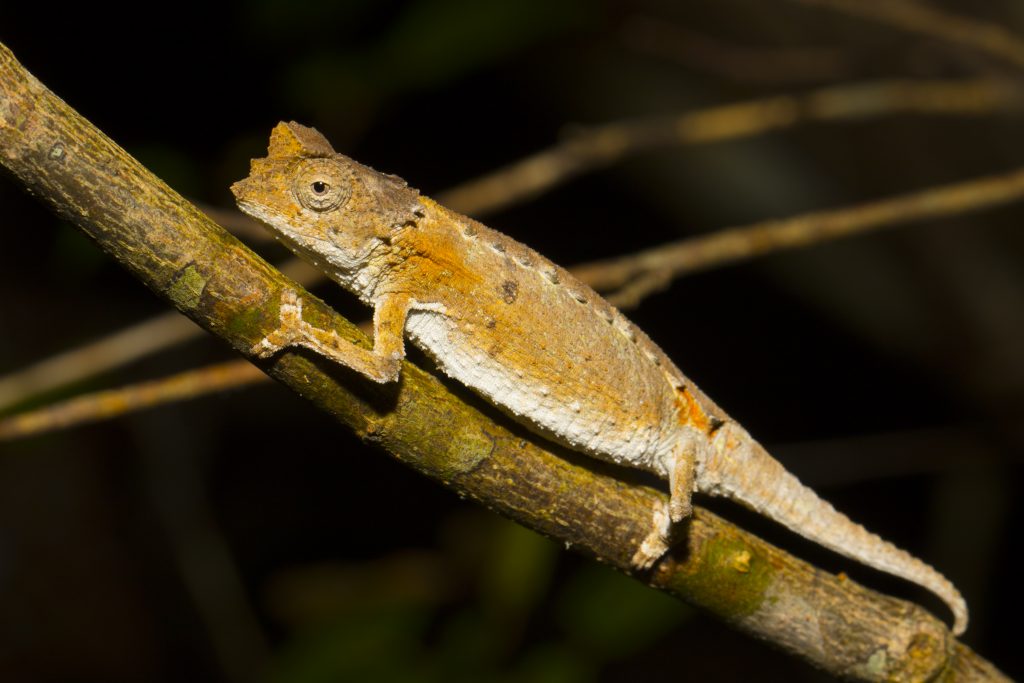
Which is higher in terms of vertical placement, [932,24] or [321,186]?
[932,24]

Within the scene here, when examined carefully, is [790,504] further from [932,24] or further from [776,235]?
[932,24]

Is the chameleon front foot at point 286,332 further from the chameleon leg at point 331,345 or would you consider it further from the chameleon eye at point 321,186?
the chameleon eye at point 321,186

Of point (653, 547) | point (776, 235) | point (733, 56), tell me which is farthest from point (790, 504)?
point (733, 56)

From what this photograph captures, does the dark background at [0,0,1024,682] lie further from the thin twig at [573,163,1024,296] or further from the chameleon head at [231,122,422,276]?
the chameleon head at [231,122,422,276]

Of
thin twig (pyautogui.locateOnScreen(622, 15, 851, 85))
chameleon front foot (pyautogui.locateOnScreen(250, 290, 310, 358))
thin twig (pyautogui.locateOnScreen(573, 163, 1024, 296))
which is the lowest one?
chameleon front foot (pyautogui.locateOnScreen(250, 290, 310, 358))

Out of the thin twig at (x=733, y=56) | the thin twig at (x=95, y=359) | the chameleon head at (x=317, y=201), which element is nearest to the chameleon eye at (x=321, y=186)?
the chameleon head at (x=317, y=201)

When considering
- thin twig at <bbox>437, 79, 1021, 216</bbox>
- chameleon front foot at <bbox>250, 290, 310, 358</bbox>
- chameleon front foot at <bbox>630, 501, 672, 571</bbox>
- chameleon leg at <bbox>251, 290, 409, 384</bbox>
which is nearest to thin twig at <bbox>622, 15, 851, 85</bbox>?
thin twig at <bbox>437, 79, 1021, 216</bbox>
